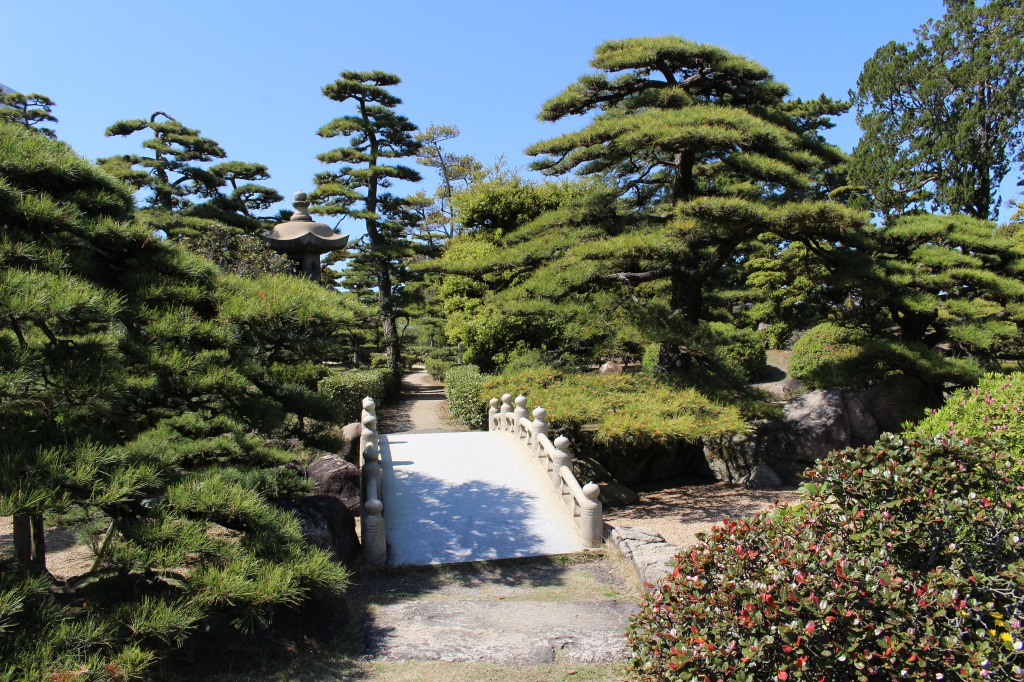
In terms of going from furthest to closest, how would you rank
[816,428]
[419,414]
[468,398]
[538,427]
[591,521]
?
[419,414] → [468,398] → [816,428] → [538,427] → [591,521]

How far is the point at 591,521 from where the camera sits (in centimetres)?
588

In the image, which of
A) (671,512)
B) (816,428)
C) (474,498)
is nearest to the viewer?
(474,498)

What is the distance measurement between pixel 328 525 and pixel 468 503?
195 centimetres

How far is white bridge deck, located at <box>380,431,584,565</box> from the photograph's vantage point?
18.9 feet

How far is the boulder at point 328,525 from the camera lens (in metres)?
4.73

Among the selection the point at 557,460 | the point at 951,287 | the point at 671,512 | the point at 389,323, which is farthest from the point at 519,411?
the point at 389,323

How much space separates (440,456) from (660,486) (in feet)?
10.9

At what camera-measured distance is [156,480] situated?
→ 288 centimetres

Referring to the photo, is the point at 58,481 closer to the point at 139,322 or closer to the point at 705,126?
the point at 139,322

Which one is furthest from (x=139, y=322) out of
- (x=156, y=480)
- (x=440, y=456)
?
(x=440, y=456)

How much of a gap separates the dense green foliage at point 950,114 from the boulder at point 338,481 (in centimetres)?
1362

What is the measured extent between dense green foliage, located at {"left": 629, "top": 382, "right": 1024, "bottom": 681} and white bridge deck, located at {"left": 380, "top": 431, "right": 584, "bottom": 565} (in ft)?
10.2

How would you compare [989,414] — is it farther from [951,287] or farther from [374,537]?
[951,287]

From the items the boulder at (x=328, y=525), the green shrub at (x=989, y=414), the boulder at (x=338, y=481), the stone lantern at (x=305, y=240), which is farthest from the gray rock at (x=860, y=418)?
the stone lantern at (x=305, y=240)
